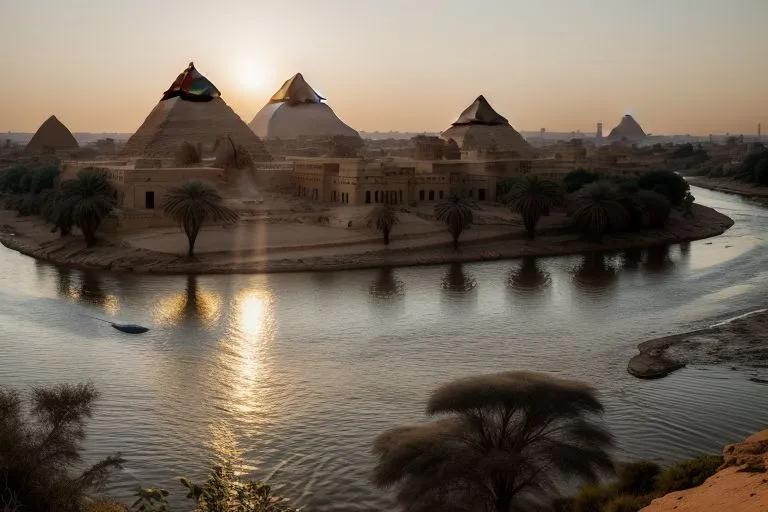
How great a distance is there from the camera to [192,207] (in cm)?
2989

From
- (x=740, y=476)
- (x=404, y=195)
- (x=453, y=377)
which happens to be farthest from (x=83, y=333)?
(x=404, y=195)

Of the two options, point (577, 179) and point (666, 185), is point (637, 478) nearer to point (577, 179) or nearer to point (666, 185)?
point (577, 179)

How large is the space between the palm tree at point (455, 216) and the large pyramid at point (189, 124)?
17.8 metres

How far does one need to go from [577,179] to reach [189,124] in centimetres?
2196

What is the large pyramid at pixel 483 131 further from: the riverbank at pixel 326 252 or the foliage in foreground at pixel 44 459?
the foliage in foreground at pixel 44 459

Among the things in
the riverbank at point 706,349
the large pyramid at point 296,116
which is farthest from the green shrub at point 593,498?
the large pyramid at point 296,116

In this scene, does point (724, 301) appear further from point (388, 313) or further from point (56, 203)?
point (56, 203)

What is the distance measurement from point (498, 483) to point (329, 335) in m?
11.2

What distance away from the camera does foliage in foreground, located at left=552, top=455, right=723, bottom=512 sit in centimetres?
982

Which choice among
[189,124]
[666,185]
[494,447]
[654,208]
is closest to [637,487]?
Answer: [494,447]

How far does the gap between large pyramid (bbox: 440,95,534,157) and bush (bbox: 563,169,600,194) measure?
1310 cm

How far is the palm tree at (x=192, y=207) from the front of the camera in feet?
98.3

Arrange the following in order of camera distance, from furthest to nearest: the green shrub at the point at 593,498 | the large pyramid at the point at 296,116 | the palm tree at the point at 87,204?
the large pyramid at the point at 296,116 → the palm tree at the point at 87,204 → the green shrub at the point at 593,498

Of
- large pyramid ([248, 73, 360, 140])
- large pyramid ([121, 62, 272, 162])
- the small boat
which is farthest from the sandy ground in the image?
large pyramid ([248, 73, 360, 140])
